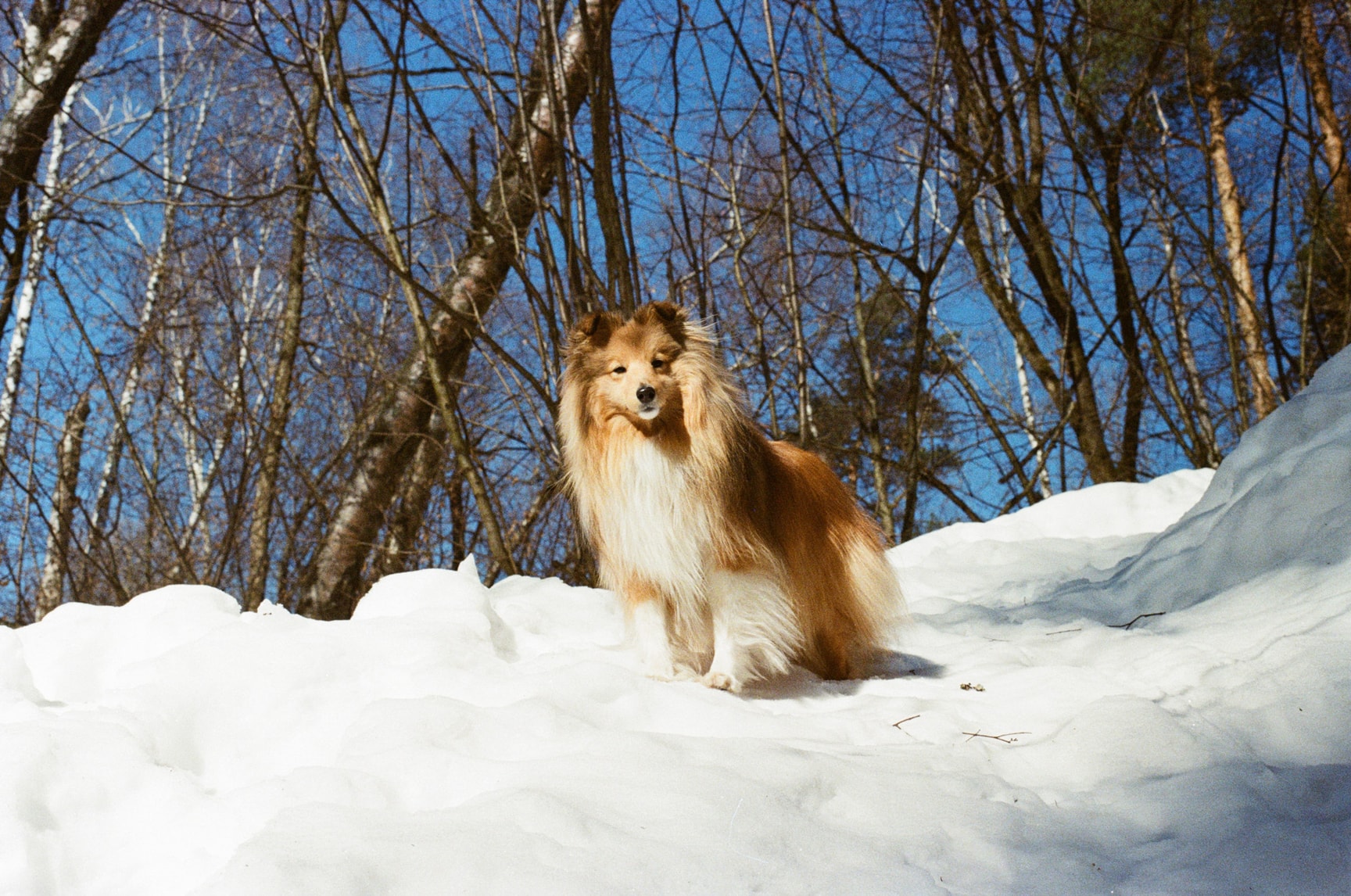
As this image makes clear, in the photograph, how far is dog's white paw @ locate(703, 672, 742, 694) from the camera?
3008 millimetres

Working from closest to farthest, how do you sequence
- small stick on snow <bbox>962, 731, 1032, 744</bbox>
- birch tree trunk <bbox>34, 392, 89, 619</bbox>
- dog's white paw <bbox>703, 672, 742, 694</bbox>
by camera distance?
small stick on snow <bbox>962, 731, 1032, 744</bbox> → dog's white paw <bbox>703, 672, 742, 694</bbox> → birch tree trunk <bbox>34, 392, 89, 619</bbox>

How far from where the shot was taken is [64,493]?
8.77 meters

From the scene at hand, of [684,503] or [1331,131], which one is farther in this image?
[1331,131]

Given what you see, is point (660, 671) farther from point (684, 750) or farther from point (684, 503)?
point (684, 750)

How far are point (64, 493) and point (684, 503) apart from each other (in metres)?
7.95

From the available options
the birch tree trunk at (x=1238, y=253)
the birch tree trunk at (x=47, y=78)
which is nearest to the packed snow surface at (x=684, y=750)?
the birch tree trunk at (x=47, y=78)

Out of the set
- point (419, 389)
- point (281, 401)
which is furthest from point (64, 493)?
point (419, 389)

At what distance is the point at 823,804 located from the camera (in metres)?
2.12

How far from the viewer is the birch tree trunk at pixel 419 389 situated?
229 inches

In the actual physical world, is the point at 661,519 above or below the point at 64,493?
below

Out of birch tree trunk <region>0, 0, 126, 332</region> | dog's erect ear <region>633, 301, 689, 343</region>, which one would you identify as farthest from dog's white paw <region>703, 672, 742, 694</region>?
birch tree trunk <region>0, 0, 126, 332</region>

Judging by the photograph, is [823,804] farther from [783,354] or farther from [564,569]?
[783,354]

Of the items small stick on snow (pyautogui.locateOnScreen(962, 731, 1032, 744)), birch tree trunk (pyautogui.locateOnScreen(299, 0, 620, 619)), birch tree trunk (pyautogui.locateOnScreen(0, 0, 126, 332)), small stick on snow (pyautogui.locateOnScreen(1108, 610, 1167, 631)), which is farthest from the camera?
birch tree trunk (pyautogui.locateOnScreen(0, 0, 126, 332))

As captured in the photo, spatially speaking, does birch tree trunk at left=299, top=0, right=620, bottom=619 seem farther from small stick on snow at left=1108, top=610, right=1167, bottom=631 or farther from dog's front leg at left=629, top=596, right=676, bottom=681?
small stick on snow at left=1108, top=610, right=1167, bottom=631
